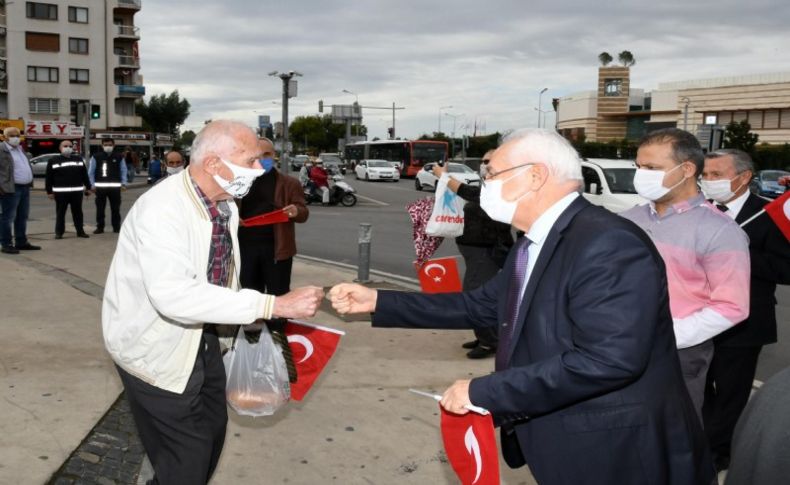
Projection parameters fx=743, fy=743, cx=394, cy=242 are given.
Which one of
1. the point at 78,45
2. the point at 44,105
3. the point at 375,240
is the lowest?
the point at 375,240

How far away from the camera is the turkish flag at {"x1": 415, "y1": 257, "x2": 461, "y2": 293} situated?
719 centimetres

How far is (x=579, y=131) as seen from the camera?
83.2 m

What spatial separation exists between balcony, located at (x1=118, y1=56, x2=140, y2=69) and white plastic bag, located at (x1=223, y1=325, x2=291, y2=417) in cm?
7374

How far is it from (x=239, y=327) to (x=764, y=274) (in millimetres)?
2876

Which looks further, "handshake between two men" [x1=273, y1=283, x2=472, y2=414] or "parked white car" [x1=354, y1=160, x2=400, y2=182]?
"parked white car" [x1=354, y1=160, x2=400, y2=182]

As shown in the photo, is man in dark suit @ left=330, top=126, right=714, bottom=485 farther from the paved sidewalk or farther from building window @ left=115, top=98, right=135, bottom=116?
building window @ left=115, top=98, right=135, bottom=116

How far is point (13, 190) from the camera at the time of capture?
1108 centimetres

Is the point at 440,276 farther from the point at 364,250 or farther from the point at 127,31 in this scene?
the point at 127,31

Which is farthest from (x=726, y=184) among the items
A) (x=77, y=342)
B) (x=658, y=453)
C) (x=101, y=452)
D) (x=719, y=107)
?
(x=719, y=107)

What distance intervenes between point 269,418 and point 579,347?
3258 mm

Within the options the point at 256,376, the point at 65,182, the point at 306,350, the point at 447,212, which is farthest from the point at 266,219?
the point at 65,182

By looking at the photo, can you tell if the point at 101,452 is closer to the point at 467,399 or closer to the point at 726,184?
the point at 467,399

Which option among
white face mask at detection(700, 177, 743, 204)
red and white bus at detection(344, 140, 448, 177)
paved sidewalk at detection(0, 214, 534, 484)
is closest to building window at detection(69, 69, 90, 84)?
red and white bus at detection(344, 140, 448, 177)

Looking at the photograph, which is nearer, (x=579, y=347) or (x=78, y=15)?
(x=579, y=347)
